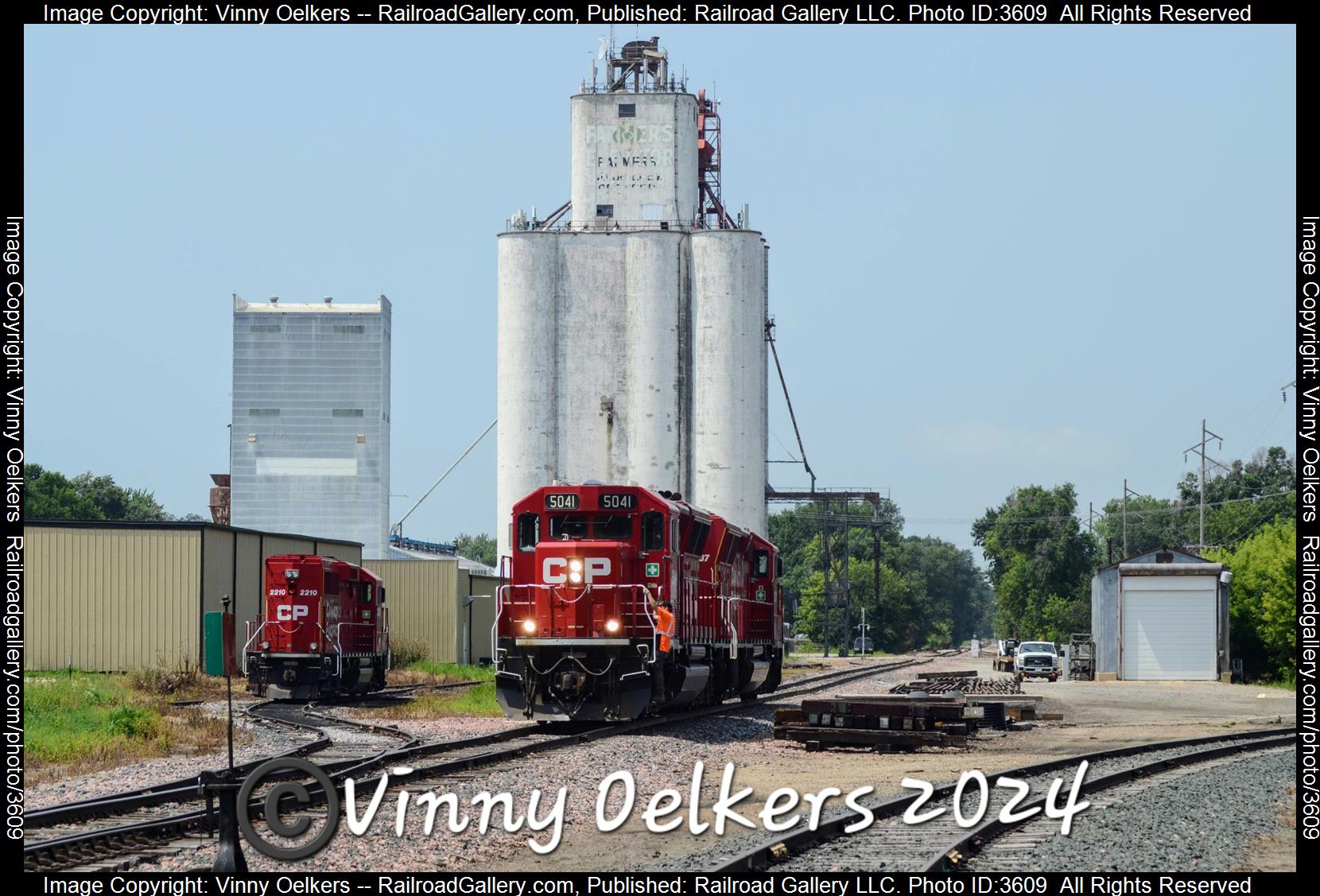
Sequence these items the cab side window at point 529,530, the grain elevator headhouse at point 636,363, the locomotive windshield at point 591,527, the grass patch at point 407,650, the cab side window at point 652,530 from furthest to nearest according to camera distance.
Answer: the grain elevator headhouse at point 636,363 < the grass patch at point 407,650 < the cab side window at point 529,530 < the locomotive windshield at point 591,527 < the cab side window at point 652,530

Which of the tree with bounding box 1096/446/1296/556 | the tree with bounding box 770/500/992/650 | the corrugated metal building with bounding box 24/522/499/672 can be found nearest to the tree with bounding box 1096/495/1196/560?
the tree with bounding box 1096/446/1296/556

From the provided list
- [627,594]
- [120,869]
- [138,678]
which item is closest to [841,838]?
[120,869]

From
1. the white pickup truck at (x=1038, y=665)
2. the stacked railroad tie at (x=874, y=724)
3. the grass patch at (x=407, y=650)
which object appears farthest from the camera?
the white pickup truck at (x=1038, y=665)

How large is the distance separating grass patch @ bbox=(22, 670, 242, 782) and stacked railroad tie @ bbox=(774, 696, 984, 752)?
8699 mm

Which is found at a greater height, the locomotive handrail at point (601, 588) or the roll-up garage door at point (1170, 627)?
the locomotive handrail at point (601, 588)

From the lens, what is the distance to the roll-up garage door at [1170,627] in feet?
165

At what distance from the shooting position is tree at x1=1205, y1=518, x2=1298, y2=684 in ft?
159

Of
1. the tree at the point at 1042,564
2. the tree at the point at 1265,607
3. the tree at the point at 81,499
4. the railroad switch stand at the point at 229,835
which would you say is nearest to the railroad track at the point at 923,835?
the railroad switch stand at the point at 229,835

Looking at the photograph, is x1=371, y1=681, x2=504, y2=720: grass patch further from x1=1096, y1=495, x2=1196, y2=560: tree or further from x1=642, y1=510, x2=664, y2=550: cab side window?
x1=1096, y1=495, x2=1196, y2=560: tree

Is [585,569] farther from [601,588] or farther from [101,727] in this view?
[101,727]

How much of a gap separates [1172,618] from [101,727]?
36890 mm

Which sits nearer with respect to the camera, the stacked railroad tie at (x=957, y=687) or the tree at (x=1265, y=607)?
the stacked railroad tie at (x=957, y=687)

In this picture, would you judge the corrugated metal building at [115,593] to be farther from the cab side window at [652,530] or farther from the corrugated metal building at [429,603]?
the cab side window at [652,530]

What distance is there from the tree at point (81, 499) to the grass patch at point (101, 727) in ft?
198
